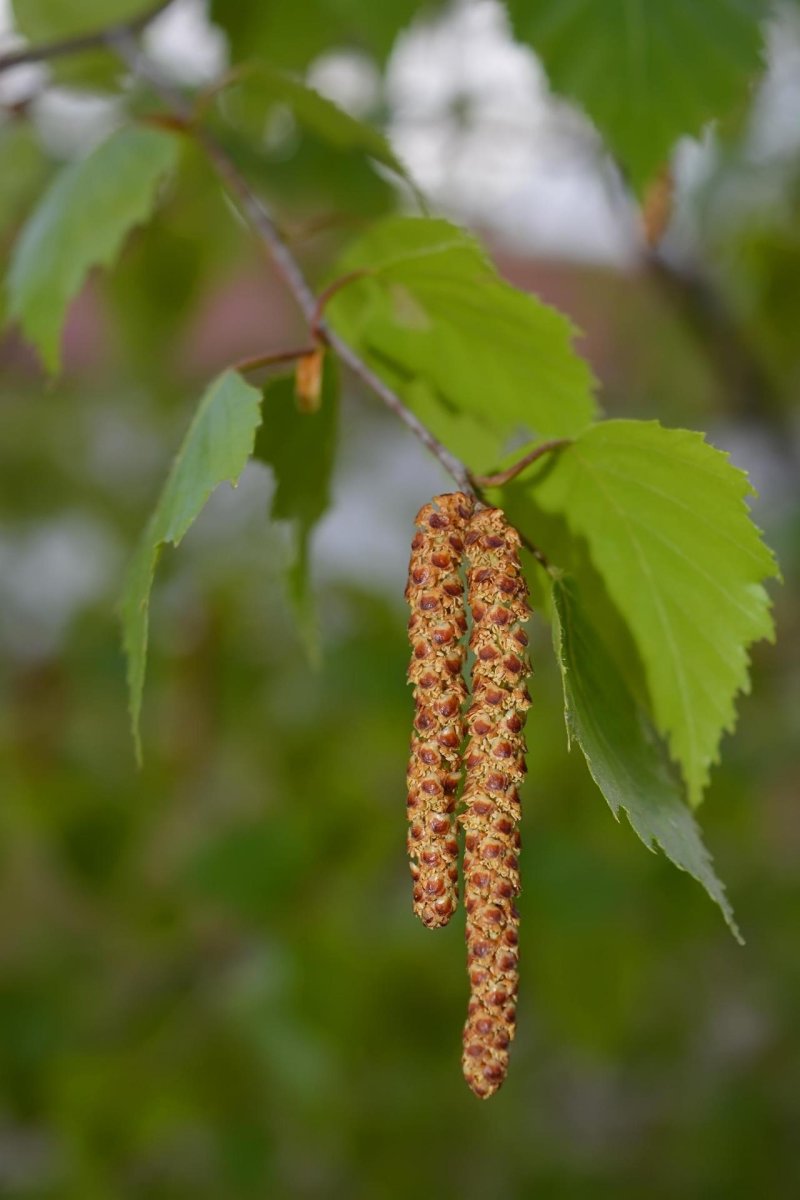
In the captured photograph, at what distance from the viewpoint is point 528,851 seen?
1.60 m

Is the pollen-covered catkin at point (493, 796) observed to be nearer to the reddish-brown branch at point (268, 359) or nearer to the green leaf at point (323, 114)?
the reddish-brown branch at point (268, 359)

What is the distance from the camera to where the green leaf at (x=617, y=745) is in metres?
0.50

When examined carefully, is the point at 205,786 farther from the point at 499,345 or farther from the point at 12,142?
the point at 499,345

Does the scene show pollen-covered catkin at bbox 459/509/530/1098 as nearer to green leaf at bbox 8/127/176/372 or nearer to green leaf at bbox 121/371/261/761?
green leaf at bbox 121/371/261/761

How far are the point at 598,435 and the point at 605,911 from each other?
1038mm

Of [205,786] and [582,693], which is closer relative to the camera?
[582,693]

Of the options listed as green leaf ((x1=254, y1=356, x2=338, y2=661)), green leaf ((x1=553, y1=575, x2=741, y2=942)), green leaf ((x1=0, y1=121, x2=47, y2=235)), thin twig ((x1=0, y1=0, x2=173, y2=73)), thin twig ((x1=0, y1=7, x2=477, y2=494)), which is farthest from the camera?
green leaf ((x1=0, y1=121, x2=47, y2=235))

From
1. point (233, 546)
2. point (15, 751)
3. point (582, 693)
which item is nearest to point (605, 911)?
point (15, 751)

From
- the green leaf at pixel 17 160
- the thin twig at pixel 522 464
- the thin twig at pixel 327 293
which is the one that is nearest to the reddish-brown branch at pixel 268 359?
the thin twig at pixel 327 293

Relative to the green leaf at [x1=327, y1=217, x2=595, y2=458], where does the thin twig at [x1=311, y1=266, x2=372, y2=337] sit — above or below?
above

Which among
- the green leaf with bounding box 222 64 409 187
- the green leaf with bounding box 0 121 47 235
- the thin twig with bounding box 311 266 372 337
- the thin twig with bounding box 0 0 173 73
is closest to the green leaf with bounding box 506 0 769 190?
the green leaf with bounding box 222 64 409 187

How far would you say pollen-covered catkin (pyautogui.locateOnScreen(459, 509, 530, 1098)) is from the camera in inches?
20.3

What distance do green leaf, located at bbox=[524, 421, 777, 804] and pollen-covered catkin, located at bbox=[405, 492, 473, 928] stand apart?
0.09 m

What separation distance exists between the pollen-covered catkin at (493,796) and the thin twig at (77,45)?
611 millimetres
